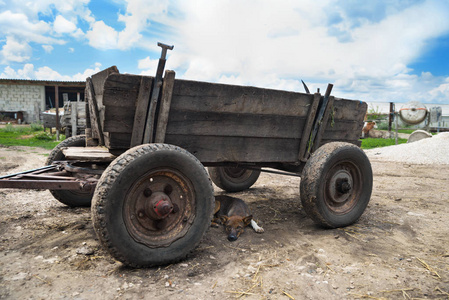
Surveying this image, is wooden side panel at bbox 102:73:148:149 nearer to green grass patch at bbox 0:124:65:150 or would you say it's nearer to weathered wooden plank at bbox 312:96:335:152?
weathered wooden plank at bbox 312:96:335:152

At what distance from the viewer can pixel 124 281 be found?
7.91 ft

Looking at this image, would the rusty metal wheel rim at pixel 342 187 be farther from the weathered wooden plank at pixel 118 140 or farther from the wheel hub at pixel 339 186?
the weathered wooden plank at pixel 118 140

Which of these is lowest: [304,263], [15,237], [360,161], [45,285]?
[15,237]

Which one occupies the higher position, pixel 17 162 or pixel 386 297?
pixel 386 297

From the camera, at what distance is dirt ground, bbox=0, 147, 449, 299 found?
234cm

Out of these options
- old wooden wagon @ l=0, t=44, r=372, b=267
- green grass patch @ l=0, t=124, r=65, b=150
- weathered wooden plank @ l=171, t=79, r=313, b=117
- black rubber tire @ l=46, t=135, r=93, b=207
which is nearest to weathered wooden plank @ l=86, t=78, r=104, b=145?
old wooden wagon @ l=0, t=44, r=372, b=267

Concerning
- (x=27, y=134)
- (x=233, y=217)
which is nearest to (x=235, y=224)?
(x=233, y=217)

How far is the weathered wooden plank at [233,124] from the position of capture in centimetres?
309

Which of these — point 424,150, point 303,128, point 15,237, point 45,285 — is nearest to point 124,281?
point 45,285

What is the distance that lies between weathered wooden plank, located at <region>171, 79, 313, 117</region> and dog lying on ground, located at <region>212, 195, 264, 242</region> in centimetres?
118

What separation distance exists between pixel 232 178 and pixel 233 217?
2053mm

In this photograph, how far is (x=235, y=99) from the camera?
3256mm

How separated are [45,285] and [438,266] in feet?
10.8

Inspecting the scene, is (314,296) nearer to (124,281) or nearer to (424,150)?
(124,281)
